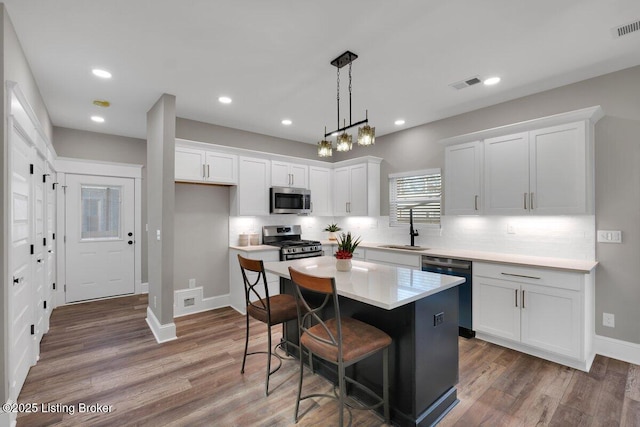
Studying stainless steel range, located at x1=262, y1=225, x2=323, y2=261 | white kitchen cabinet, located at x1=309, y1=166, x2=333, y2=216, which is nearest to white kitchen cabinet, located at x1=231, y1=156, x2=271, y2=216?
stainless steel range, located at x1=262, y1=225, x2=323, y2=261

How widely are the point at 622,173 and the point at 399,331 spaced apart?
2.85m

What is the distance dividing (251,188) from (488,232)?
11.3 feet

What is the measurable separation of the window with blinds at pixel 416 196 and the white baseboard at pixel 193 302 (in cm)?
314

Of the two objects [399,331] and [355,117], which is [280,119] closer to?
[355,117]

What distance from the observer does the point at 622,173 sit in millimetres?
2957

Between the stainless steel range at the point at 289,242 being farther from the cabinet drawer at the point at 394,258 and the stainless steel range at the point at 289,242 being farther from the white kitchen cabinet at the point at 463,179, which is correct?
the white kitchen cabinet at the point at 463,179

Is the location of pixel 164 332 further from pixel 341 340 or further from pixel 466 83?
pixel 466 83

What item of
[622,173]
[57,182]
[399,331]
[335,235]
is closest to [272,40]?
[399,331]

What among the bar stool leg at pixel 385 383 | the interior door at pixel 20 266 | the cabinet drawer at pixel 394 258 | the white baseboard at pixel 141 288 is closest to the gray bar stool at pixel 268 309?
the bar stool leg at pixel 385 383

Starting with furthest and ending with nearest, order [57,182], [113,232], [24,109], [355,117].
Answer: [113,232]
[57,182]
[355,117]
[24,109]

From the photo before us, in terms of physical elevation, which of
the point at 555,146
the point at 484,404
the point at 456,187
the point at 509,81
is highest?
the point at 509,81

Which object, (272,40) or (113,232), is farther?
(113,232)

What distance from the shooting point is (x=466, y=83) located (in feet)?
10.6

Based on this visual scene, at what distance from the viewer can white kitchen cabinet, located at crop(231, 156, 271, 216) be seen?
4.64 m
